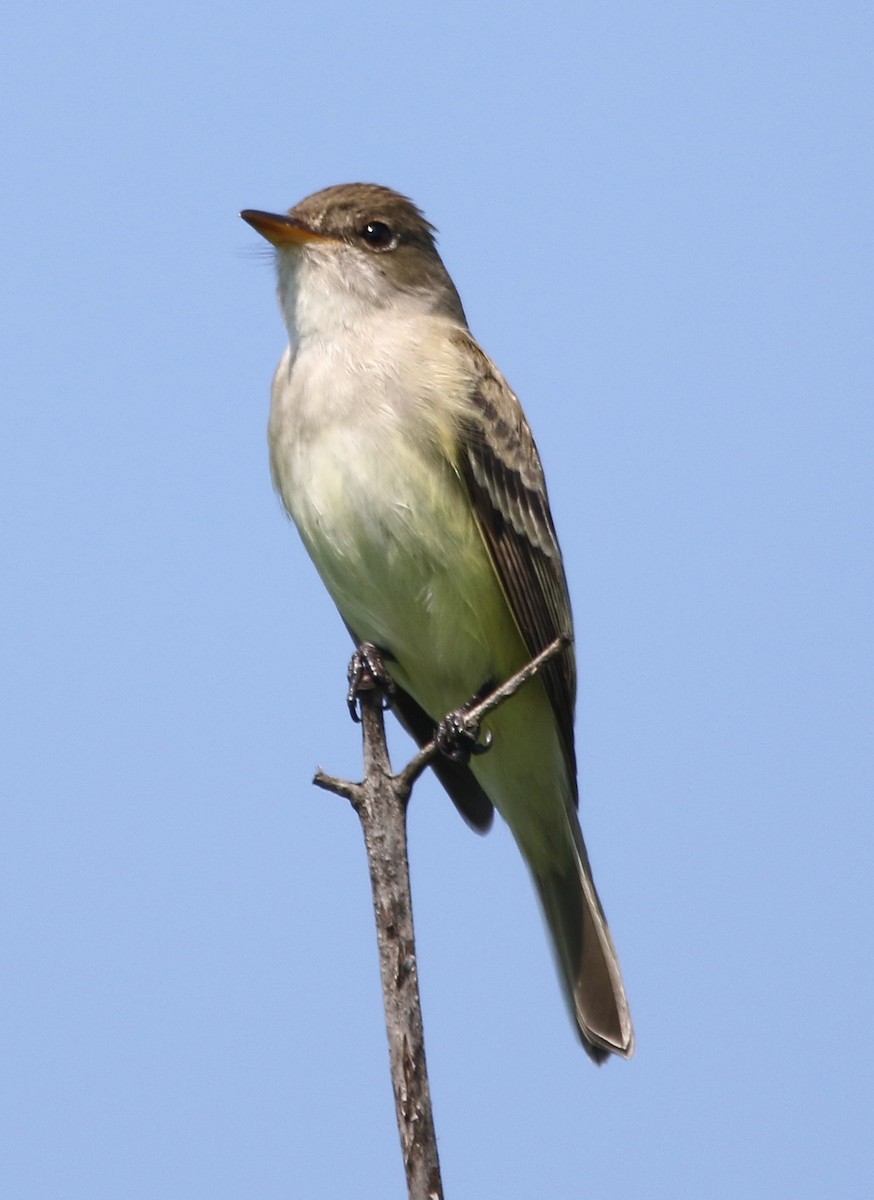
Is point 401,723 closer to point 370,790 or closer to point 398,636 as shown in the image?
point 398,636

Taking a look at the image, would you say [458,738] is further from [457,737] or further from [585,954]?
[585,954]

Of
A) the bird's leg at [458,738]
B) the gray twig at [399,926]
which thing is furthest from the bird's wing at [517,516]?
the gray twig at [399,926]

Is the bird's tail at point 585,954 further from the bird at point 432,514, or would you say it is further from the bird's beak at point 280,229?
the bird's beak at point 280,229

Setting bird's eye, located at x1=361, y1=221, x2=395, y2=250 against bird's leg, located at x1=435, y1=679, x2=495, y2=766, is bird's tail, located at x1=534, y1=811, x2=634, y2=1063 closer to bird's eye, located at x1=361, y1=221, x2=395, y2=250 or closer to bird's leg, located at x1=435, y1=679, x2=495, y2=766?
bird's leg, located at x1=435, y1=679, x2=495, y2=766

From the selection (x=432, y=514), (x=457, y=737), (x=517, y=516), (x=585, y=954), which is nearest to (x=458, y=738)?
(x=457, y=737)

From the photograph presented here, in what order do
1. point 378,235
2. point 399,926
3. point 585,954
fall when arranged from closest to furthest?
1. point 399,926
2. point 378,235
3. point 585,954

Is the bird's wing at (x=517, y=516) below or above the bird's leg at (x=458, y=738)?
above

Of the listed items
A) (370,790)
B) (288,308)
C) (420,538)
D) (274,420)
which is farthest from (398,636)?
(370,790)
